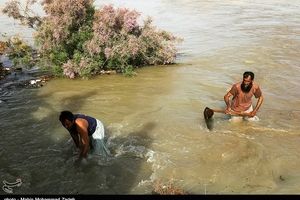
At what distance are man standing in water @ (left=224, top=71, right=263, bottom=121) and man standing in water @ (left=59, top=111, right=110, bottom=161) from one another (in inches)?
120

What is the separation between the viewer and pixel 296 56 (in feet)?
47.5

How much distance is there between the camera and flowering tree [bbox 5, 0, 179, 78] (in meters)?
12.2

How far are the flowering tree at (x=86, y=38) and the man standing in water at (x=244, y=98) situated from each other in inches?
179

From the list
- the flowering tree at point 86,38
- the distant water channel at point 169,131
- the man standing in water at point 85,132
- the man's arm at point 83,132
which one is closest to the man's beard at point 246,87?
the distant water channel at point 169,131

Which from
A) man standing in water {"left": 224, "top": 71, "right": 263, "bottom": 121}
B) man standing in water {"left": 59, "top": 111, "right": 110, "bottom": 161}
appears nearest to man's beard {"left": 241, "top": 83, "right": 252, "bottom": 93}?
man standing in water {"left": 224, "top": 71, "right": 263, "bottom": 121}

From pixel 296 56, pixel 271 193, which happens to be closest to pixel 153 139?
pixel 271 193

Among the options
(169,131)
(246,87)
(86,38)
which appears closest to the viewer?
(246,87)

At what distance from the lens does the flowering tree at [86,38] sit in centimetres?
1216

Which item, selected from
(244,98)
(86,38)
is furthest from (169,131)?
(86,38)

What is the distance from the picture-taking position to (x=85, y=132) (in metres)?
6.77

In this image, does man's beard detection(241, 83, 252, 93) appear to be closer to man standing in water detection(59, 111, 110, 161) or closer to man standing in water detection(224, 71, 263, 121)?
man standing in water detection(224, 71, 263, 121)

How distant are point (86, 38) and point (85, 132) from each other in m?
6.31

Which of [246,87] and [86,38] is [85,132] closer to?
[246,87]

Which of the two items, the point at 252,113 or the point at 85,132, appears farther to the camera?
the point at 252,113
